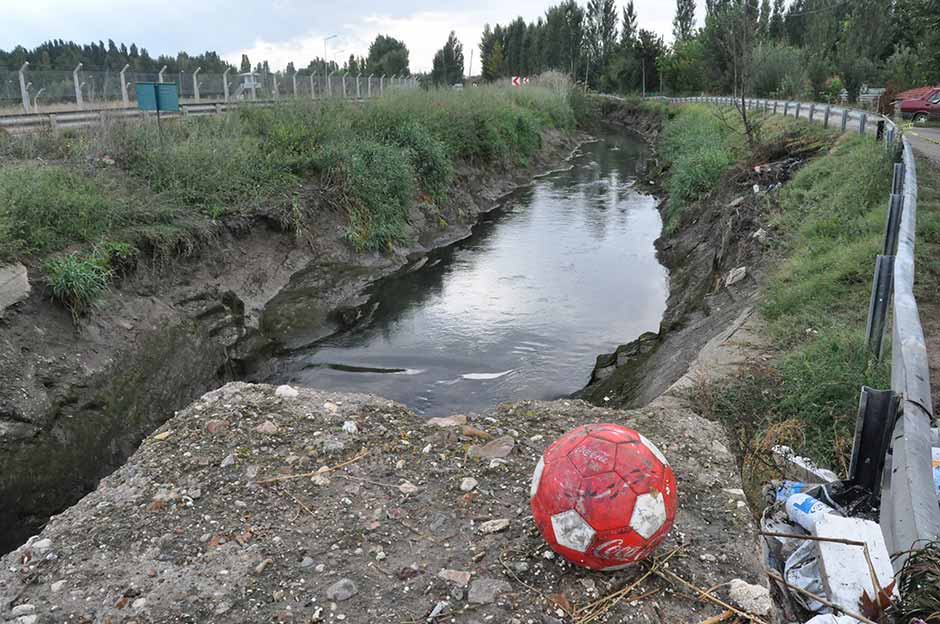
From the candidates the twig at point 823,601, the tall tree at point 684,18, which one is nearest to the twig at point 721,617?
the twig at point 823,601

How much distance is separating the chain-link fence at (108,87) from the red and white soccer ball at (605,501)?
1649 cm

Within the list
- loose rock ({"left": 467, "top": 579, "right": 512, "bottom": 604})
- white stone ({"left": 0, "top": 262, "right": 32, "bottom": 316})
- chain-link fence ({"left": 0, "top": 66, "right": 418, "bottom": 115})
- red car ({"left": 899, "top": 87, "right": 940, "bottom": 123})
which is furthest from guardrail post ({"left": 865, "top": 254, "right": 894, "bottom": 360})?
red car ({"left": 899, "top": 87, "right": 940, "bottom": 123})

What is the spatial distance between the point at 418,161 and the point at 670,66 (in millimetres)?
47439

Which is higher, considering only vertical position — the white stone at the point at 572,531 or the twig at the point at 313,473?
the white stone at the point at 572,531

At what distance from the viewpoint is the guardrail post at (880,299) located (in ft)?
15.8

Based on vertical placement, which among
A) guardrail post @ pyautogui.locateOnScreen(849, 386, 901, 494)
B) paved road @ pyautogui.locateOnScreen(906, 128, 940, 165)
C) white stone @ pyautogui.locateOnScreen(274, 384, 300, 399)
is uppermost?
paved road @ pyautogui.locateOnScreen(906, 128, 940, 165)

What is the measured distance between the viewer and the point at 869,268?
743cm

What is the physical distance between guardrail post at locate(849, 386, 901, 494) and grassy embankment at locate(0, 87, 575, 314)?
28.4 ft

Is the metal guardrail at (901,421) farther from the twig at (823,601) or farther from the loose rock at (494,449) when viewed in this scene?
the loose rock at (494,449)

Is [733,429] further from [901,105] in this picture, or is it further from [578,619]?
[901,105]

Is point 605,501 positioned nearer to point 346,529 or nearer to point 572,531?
point 572,531

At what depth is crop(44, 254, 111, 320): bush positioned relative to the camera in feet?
27.9

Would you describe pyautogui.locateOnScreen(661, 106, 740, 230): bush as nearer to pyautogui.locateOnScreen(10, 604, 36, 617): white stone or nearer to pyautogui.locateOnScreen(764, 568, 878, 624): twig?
pyautogui.locateOnScreen(764, 568, 878, 624): twig

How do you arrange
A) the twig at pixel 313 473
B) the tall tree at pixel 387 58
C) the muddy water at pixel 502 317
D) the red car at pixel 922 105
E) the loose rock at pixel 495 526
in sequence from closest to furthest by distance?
1. the loose rock at pixel 495 526
2. the twig at pixel 313 473
3. the muddy water at pixel 502 317
4. the red car at pixel 922 105
5. the tall tree at pixel 387 58
